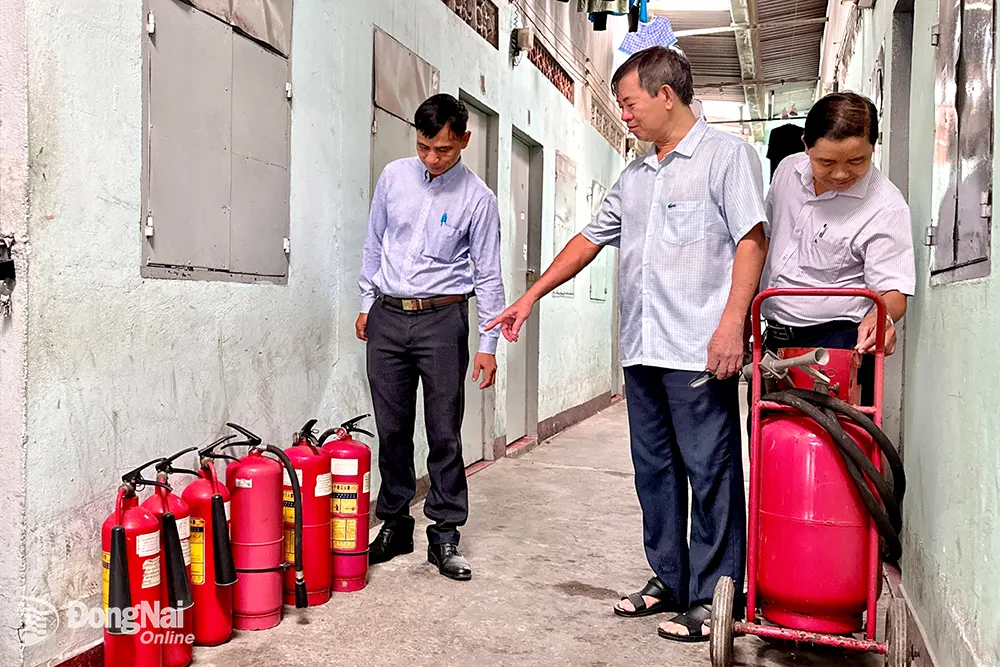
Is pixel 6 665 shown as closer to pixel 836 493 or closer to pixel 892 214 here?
pixel 836 493

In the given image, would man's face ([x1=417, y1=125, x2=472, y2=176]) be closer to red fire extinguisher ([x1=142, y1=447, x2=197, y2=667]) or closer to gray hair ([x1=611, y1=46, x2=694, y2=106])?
gray hair ([x1=611, y1=46, x2=694, y2=106])

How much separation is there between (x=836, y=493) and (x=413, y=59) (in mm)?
2764

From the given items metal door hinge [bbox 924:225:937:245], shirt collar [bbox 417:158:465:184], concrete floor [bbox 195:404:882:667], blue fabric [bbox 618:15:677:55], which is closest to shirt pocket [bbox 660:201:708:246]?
metal door hinge [bbox 924:225:937:245]

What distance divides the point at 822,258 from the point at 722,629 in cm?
102

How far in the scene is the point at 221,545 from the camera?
7.41 feet

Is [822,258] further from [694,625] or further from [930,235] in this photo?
[694,625]

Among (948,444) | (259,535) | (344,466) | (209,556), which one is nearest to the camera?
(948,444)

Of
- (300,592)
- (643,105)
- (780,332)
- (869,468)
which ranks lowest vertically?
(300,592)

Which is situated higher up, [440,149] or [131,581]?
[440,149]

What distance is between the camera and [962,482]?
1873 mm

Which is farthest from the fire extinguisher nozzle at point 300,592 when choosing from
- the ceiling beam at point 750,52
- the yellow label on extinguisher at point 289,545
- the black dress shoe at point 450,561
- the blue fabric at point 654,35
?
the ceiling beam at point 750,52

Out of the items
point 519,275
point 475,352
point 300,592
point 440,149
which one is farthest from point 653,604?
point 519,275

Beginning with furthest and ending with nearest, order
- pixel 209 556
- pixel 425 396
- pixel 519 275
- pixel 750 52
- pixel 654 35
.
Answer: pixel 750 52 → pixel 654 35 → pixel 519 275 → pixel 425 396 → pixel 209 556

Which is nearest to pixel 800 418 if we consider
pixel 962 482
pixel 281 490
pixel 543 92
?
pixel 962 482
